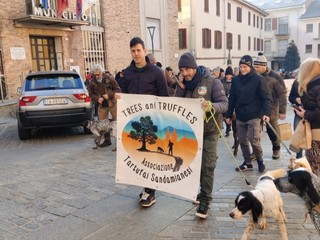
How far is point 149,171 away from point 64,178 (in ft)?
6.87

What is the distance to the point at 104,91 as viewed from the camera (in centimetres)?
774

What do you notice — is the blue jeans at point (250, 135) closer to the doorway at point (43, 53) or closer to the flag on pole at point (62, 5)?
the doorway at point (43, 53)

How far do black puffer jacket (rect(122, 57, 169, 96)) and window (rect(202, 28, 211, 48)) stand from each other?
28926mm

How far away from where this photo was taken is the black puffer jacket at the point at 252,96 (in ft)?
17.7

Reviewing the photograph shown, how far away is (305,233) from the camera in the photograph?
3461 millimetres

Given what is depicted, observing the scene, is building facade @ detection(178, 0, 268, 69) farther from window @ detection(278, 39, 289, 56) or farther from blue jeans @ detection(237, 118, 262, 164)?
blue jeans @ detection(237, 118, 262, 164)

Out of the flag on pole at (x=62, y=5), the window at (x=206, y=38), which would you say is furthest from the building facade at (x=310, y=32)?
the flag on pole at (x=62, y=5)

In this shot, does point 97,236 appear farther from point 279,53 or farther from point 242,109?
point 279,53

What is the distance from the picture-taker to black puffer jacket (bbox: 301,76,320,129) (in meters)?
3.69

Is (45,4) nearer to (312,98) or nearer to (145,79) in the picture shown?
(145,79)

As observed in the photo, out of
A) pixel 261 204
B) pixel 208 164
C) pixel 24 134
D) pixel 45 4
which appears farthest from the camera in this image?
pixel 45 4

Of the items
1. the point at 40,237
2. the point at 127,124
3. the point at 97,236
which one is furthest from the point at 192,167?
the point at 40,237

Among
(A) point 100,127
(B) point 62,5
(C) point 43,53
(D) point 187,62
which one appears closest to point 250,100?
(D) point 187,62

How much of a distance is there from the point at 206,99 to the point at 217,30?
32709 millimetres
